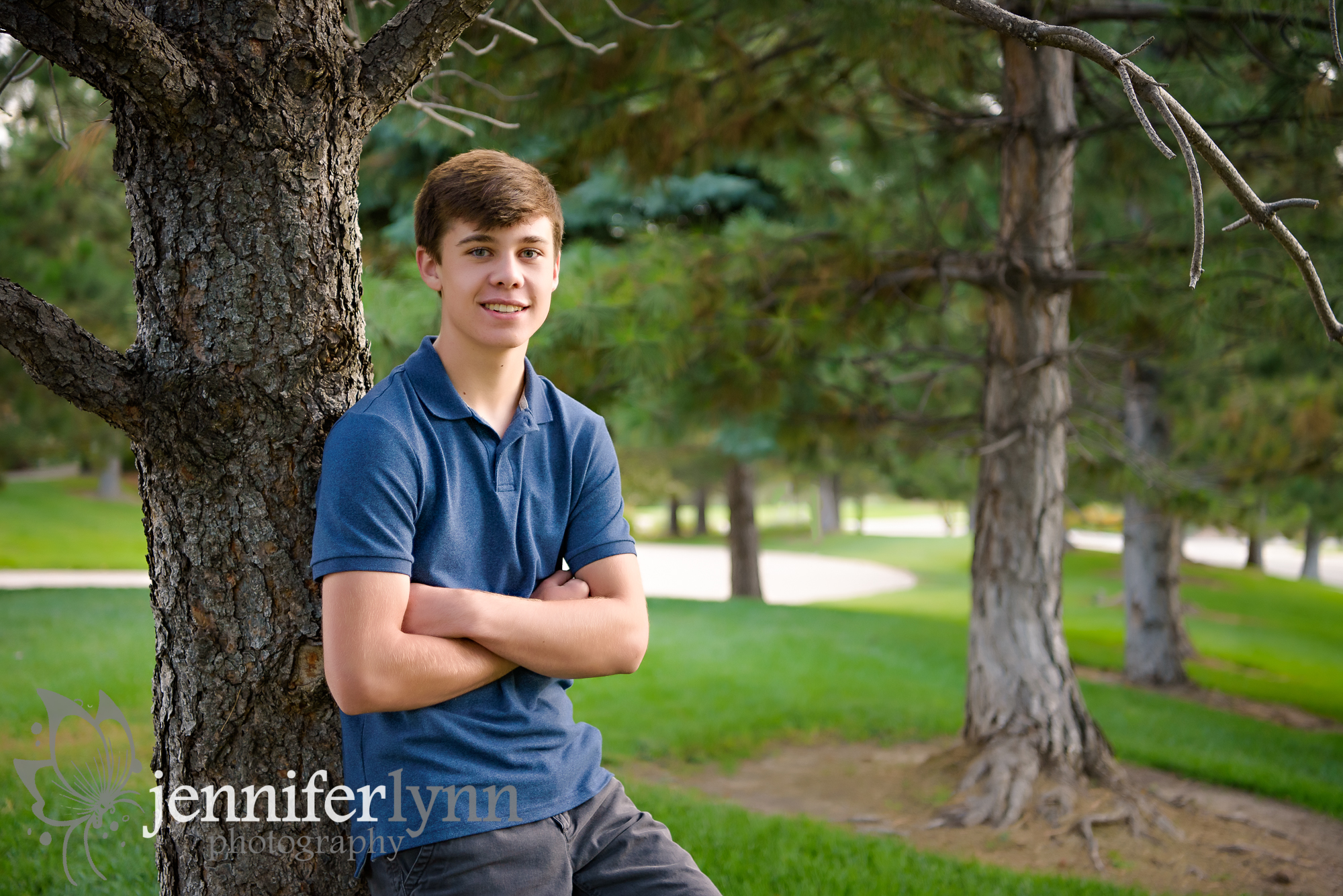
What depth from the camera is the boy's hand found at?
5.33 feet

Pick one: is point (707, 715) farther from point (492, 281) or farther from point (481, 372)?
point (492, 281)

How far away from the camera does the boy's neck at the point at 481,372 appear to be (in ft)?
5.38

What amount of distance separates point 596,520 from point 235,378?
0.67 m

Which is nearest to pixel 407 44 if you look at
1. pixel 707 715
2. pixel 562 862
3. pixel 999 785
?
pixel 562 862

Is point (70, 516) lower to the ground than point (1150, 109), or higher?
lower

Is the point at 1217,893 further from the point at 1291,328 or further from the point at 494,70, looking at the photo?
the point at 494,70

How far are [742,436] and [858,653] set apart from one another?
141 inches

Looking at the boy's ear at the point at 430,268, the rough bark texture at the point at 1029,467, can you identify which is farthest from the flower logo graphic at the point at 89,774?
the rough bark texture at the point at 1029,467

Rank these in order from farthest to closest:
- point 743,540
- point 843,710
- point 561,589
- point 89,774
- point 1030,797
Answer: point 743,540 → point 843,710 → point 1030,797 → point 89,774 → point 561,589

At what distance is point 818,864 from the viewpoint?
3.62 metres

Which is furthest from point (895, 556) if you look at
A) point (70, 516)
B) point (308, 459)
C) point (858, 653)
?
point (308, 459)

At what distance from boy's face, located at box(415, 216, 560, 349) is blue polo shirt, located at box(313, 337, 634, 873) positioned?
10cm

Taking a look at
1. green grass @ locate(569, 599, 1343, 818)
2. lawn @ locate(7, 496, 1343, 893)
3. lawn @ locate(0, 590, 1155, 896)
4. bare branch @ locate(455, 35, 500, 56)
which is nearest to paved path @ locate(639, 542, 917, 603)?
lawn @ locate(7, 496, 1343, 893)

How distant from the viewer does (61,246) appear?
11.0 metres
